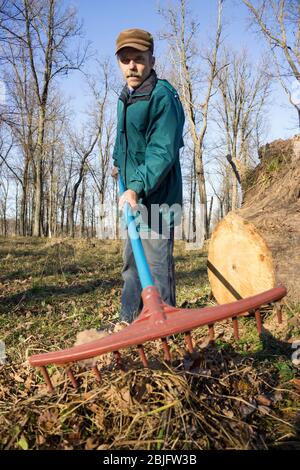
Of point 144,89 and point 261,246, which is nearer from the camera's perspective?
point 144,89

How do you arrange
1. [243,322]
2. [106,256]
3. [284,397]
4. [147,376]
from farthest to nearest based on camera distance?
[106,256] < [243,322] < [284,397] < [147,376]

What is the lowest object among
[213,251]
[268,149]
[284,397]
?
[284,397]

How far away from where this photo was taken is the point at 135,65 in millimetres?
2928

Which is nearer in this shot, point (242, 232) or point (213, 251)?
point (242, 232)

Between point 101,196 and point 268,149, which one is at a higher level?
point 101,196

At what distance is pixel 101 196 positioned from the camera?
32.4 meters

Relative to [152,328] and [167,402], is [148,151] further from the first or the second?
[167,402]

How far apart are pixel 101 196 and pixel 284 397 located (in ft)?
101

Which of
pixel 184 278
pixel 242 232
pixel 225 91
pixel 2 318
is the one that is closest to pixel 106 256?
pixel 184 278

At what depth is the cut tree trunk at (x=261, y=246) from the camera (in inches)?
151

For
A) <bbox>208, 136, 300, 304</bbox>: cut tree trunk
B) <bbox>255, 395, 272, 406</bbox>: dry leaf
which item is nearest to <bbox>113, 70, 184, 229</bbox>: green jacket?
<bbox>208, 136, 300, 304</bbox>: cut tree trunk

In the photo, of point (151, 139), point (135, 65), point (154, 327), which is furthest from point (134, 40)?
point (154, 327)

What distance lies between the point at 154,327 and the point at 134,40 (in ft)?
6.70

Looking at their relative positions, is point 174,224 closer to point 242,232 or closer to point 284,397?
point 242,232
